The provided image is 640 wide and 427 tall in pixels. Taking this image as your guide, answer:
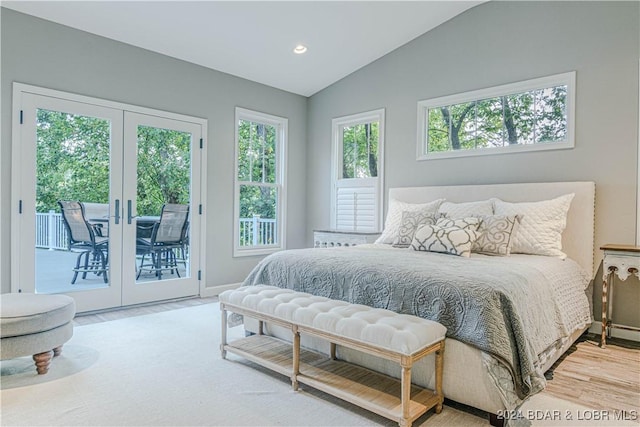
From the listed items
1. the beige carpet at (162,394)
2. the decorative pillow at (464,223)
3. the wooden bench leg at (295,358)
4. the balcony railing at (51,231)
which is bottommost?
the beige carpet at (162,394)

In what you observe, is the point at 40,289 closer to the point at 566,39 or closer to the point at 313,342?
the point at 313,342

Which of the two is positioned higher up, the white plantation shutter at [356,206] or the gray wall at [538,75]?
the gray wall at [538,75]

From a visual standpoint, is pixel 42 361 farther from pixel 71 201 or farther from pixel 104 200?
pixel 104 200

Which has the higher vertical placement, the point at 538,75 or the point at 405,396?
the point at 538,75

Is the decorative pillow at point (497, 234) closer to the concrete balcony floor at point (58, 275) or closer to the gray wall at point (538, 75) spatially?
the gray wall at point (538, 75)

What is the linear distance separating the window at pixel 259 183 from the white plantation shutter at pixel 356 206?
851 millimetres

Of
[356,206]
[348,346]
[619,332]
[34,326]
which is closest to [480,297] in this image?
[348,346]

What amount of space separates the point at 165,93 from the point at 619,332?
16.7 feet

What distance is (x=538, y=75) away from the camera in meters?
3.88

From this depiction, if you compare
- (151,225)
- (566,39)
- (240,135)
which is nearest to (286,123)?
(240,135)

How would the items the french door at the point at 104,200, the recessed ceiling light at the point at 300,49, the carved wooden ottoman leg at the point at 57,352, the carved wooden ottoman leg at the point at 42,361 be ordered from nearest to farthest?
the carved wooden ottoman leg at the point at 42,361, the carved wooden ottoman leg at the point at 57,352, the french door at the point at 104,200, the recessed ceiling light at the point at 300,49

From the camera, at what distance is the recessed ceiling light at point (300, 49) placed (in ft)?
15.3

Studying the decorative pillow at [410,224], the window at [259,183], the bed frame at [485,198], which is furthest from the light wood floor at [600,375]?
the window at [259,183]

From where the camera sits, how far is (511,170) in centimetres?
404
